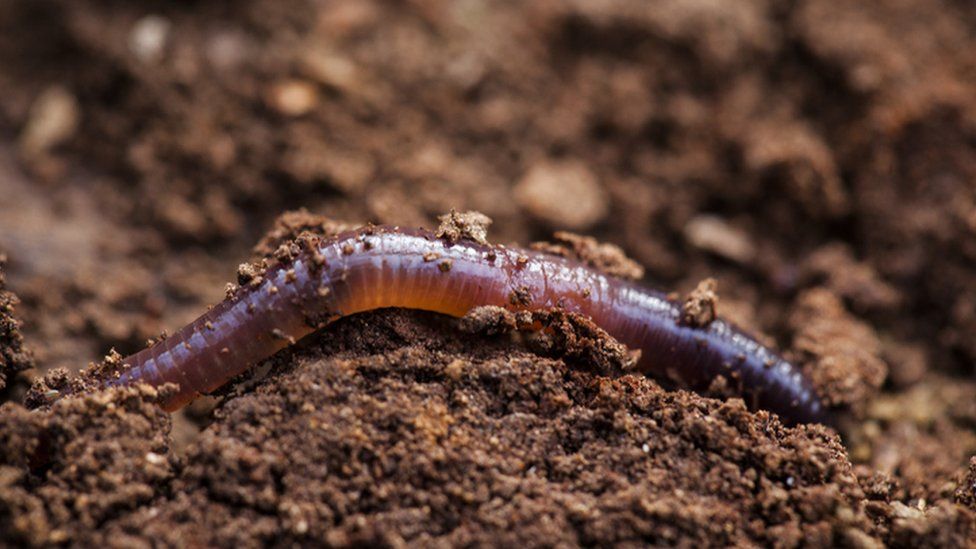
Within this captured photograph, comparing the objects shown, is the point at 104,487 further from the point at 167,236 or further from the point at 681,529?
the point at 167,236

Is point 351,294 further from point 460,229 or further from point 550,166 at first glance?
point 550,166

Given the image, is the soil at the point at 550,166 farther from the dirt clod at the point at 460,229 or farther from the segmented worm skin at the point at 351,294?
the segmented worm skin at the point at 351,294

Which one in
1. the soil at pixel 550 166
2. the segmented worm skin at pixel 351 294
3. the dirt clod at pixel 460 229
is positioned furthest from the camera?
the soil at pixel 550 166

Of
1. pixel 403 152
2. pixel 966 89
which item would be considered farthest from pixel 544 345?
pixel 966 89

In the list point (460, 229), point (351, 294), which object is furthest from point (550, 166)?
point (351, 294)

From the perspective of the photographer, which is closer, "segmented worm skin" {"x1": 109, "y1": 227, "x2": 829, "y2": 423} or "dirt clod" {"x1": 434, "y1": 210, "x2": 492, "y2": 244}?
"segmented worm skin" {"x1": 109, "y1": 227, "x2": 829, "y2": 423}

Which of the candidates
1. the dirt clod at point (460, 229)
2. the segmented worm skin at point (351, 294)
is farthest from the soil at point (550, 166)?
→ the segmented worm skin at point (351, 294)

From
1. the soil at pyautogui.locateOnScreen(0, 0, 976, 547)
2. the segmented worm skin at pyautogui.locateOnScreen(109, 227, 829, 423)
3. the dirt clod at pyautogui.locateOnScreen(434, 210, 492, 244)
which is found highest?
the soil at pyautogui.locateOnScreen(0, 0, 976, 547)

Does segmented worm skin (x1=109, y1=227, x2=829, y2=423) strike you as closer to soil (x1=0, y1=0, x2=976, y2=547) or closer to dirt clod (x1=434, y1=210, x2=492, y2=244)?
dirt clod (x1=434, y1=210, x2=492, y2=244)

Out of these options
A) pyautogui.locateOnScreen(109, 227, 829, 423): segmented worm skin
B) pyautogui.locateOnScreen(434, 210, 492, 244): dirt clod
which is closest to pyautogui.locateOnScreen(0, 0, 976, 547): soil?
pyautogui.locateOnScreen(434, 210, 492, 244): dirt clod

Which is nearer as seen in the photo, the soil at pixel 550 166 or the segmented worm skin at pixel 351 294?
the segmented worm skin at pixel 351 294

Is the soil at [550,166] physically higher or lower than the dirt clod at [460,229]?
higher
